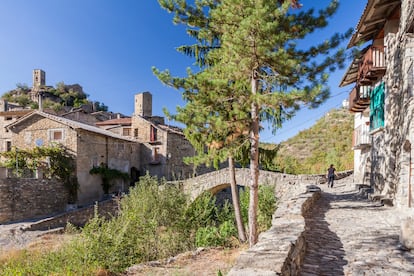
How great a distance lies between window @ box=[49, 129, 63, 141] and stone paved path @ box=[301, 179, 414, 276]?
18775 mm

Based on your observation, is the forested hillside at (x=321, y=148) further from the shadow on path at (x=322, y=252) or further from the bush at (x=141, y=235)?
the shadow on path at (x=322, y=252)

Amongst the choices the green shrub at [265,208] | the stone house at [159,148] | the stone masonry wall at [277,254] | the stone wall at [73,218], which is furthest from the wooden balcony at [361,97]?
the stone house at [159,148]

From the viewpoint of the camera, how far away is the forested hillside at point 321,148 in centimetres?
2650

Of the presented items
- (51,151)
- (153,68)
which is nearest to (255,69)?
(153,68)

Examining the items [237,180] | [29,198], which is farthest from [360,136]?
[29,198]

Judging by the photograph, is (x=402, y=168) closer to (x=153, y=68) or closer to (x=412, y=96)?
(x=412, y=96)

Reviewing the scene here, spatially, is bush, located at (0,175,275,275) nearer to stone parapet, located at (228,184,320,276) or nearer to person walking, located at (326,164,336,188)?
stone parapet, located at (228,184,320,276)

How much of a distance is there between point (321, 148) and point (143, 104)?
67.7 feet

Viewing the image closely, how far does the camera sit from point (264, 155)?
9.84 metres

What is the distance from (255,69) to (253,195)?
12.8ft

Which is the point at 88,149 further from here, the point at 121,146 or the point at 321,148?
the point at 321,148

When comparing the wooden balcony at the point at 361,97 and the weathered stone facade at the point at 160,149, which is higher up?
the wooden balcony at the point at 361,97

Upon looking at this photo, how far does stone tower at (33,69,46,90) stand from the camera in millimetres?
55328

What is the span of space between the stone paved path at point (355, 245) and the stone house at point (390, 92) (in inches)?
55.6
